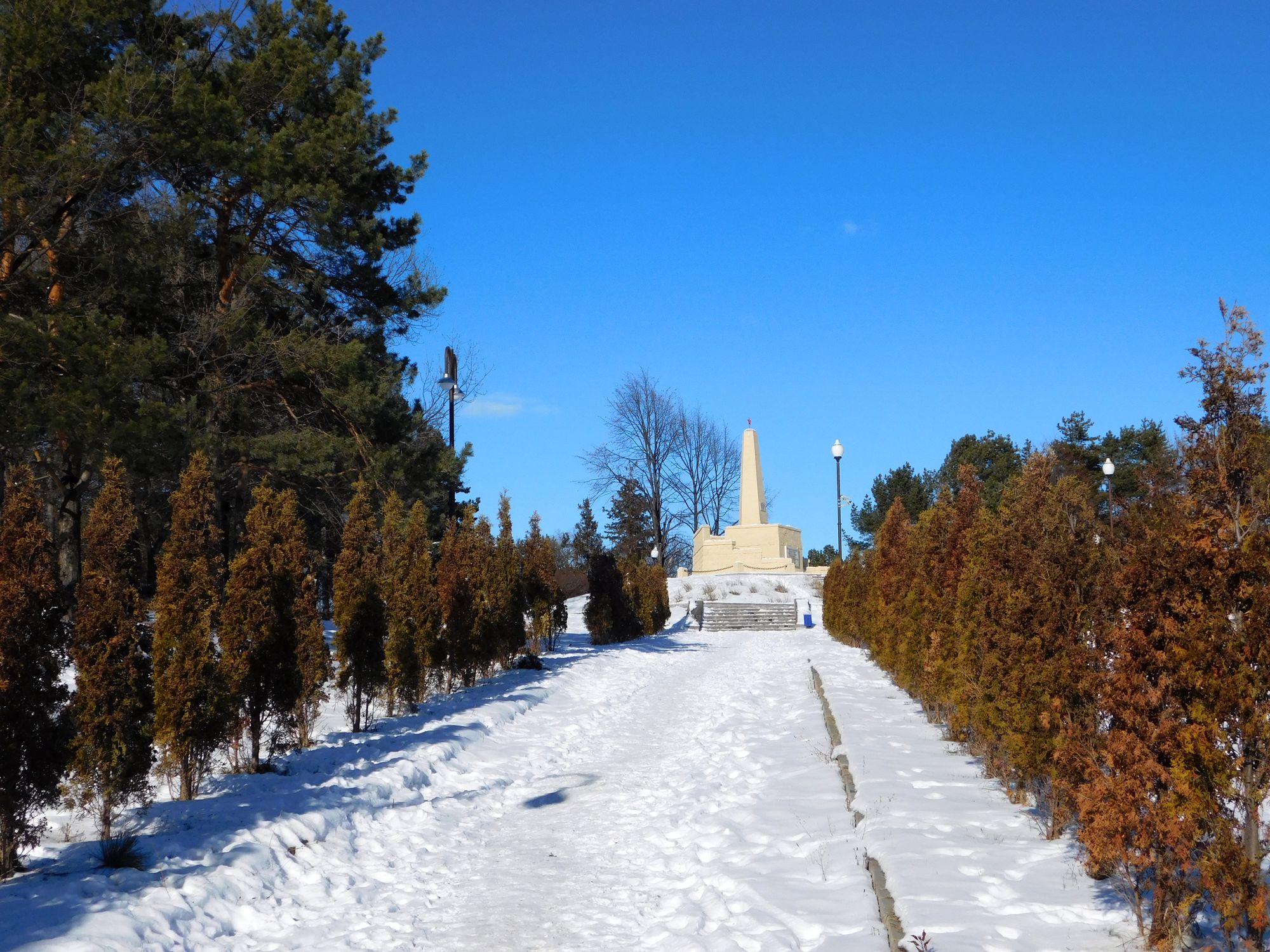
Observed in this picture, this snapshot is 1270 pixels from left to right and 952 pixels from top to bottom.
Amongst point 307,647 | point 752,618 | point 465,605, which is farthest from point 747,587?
point 307,647

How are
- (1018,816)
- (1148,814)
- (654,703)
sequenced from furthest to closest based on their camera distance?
(654,703) < (1018,816) < (1148,814)

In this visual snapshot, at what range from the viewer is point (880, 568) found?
17688mm

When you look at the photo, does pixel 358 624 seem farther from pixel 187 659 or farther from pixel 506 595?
pixel 506 595

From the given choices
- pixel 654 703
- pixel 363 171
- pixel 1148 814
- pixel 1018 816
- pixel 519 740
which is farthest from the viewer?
pixel 363 171

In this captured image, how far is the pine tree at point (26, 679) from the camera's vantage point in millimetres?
5066

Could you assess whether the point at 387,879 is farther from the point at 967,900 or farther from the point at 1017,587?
the point at 1017,587

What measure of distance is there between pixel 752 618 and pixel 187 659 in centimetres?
3047

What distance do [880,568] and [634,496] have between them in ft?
113

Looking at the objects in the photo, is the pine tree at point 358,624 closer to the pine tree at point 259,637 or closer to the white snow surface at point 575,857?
the white snow surface at point 575,857

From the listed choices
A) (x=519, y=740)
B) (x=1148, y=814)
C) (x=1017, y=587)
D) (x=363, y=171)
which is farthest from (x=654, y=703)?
(x=363, y=171)

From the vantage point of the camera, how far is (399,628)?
36.9 ft

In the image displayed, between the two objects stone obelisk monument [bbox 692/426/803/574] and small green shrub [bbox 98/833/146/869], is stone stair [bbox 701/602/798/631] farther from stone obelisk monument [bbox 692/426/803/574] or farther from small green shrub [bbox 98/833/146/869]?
small green shrub [bbox 98/833/146/869]

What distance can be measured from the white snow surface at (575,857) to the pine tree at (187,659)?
375mm

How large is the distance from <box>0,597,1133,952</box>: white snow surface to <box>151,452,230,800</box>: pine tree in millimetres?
375
